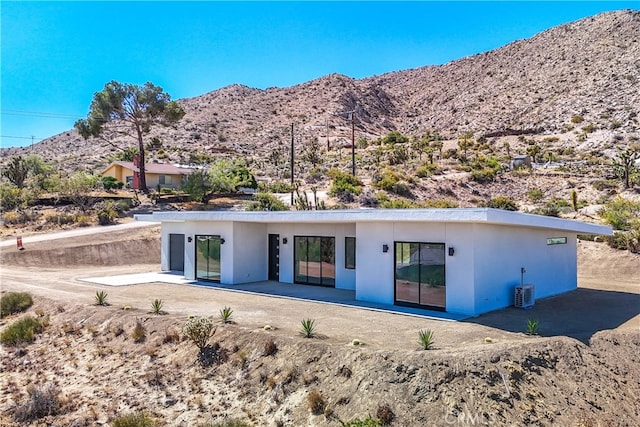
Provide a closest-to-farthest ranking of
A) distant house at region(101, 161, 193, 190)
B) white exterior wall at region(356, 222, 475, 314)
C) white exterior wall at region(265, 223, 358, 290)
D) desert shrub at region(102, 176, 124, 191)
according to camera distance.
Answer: white exterior wall at region(356, 222, 475, 314) → white exterior wall at region(265, 223, 358, 290) → desert shrub at region(102, 176, 124, 191) → distant house at region(101, 161, 193, 190)

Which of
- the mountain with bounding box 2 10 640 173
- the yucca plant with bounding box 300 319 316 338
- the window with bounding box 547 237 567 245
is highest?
the mountain with bounding box 2 10 640 173

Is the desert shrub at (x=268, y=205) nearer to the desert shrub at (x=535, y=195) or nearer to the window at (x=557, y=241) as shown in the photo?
the desert shrub at (x=535, y=195)

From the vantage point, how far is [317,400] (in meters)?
9.12

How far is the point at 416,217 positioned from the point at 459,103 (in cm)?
7336

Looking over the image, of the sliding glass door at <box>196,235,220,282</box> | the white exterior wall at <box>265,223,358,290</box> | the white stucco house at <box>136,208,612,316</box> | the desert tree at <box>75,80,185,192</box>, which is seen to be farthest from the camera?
the desert tree at <box>75,80,185,192</box>

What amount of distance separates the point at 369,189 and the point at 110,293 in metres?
27.9

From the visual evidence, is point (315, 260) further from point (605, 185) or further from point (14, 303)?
point (605, 185)

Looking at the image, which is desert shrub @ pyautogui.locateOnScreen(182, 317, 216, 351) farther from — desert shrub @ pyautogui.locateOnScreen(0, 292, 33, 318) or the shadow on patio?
desert shrub @ pyautogui.locateOnScreen(0, 292, 33, 318)

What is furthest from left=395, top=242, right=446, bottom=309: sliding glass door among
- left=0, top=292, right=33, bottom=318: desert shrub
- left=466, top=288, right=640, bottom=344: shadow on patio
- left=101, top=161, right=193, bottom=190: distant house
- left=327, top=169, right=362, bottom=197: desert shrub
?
left=101, top=161, right=193, bottom=190: distant house

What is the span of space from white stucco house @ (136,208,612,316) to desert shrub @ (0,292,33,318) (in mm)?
6499


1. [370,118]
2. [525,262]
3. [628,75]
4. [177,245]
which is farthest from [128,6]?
[370,118]

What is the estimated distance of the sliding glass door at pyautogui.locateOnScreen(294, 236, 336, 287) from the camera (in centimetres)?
1903

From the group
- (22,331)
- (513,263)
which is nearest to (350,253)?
(513,263)

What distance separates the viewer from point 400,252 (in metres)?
15.0
